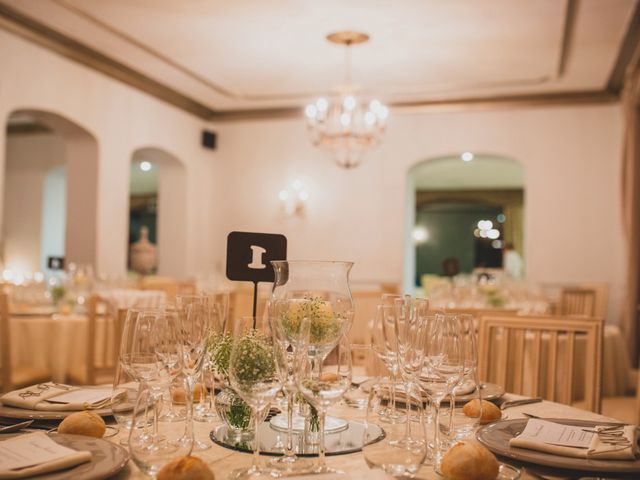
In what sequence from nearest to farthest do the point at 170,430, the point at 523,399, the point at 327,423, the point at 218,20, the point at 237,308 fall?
the point at 170,430 → the point at 327,423 → the point at 523,399 → the point at 237,308 → the point at 218,20

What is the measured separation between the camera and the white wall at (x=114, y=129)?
6.04 m

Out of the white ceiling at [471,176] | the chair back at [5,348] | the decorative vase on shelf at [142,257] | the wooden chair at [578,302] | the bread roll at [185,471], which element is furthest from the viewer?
the white ceiling at [471,176]

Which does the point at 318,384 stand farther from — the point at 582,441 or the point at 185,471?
the point at 582,441

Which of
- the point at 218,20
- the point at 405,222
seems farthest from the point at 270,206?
the point at 218,20

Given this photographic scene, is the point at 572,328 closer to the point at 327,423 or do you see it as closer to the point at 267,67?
the point at 327,423

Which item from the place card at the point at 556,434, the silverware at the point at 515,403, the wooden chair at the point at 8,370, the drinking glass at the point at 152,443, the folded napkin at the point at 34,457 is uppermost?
the drinking glass at the point at 152,443

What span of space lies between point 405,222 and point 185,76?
3.32 meters

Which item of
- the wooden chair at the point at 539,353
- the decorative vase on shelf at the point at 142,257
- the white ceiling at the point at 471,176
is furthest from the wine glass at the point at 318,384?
the white ceiling at the point at 471,176

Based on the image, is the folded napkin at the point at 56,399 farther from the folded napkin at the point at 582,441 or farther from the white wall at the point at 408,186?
the white wall at the point at 408,186

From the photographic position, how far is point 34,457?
3.96 feet

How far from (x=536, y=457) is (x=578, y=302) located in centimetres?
602

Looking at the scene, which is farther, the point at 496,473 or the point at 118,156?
the point at 118,156

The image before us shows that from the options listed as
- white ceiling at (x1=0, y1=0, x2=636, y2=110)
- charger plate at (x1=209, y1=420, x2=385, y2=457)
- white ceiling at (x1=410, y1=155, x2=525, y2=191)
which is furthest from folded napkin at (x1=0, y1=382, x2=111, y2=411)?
white ceiling at (x1=410, y1=155, x2=525, y2=191)

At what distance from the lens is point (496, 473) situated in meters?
1.16
